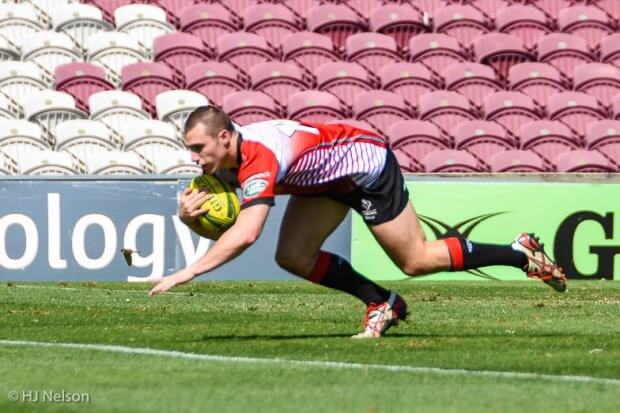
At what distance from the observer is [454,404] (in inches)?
208

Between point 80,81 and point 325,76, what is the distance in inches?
164

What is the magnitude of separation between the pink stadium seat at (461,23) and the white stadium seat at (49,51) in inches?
263

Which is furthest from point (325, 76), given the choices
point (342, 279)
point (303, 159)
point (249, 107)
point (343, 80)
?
point (303, 159)

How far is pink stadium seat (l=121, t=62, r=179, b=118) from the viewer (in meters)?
21.8

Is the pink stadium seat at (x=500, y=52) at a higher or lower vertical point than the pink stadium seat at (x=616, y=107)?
higher

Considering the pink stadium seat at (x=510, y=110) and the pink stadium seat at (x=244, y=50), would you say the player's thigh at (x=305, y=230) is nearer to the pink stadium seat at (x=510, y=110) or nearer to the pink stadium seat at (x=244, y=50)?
the pink stadium seat at (x=510, y=110)

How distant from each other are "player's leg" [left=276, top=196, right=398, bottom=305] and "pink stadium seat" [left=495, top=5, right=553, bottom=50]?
16481 mm

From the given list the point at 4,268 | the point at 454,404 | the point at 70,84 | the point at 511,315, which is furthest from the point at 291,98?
the point at 454,404

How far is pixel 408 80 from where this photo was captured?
22.3 meters

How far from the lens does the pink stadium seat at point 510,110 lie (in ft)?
70.7

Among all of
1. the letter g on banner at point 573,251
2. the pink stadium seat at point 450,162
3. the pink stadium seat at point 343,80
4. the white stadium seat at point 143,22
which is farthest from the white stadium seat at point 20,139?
the letter g on banner at point 573,251

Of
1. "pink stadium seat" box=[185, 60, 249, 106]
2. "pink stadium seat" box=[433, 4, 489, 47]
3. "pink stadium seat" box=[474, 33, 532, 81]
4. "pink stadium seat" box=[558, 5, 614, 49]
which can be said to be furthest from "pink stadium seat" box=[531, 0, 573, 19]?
"pink stadium seat" box=[185, 60, 249, 106]

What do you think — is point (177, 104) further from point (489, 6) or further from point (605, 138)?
point (605, 138)

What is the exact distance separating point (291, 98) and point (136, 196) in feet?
17.6
